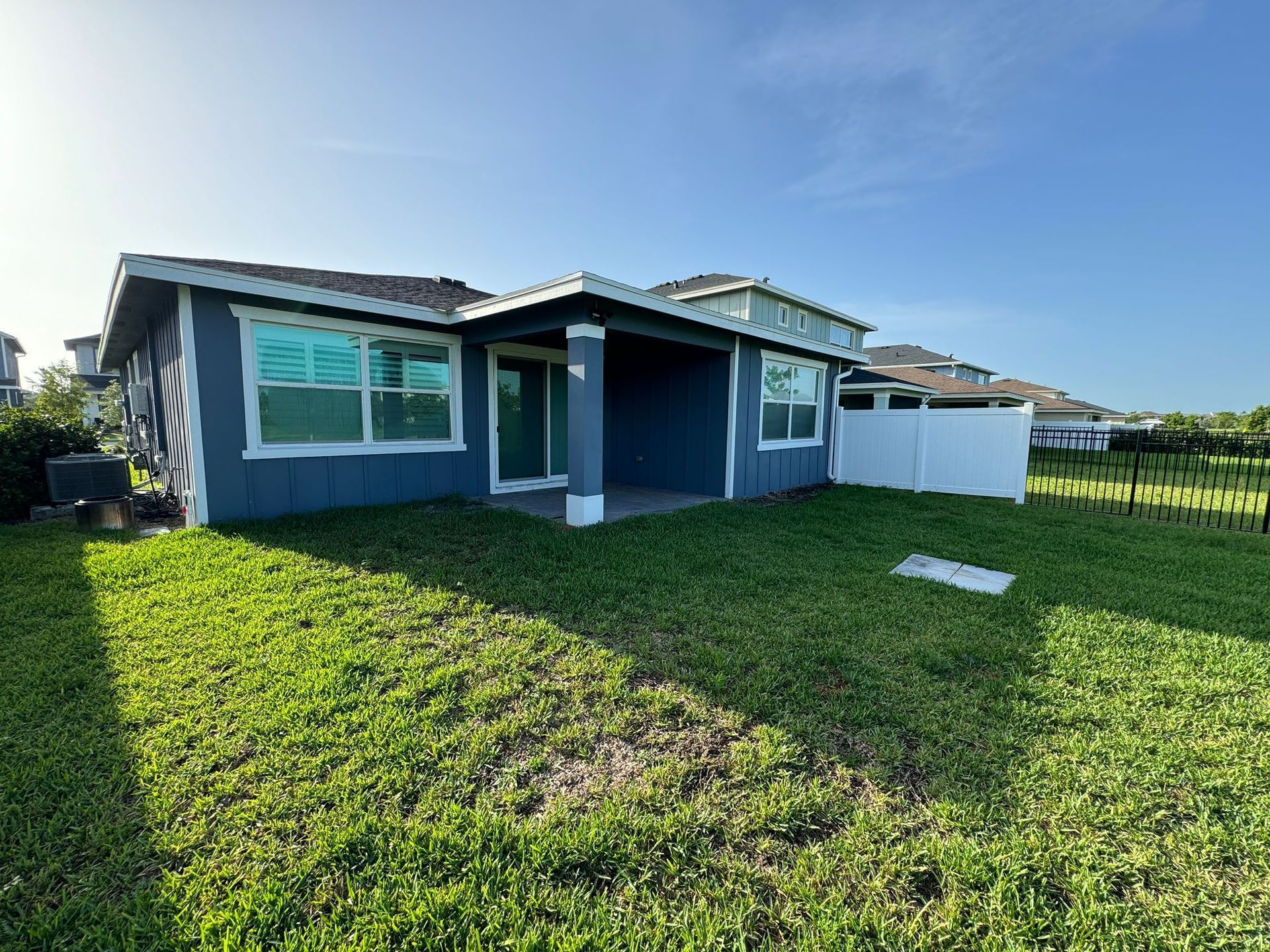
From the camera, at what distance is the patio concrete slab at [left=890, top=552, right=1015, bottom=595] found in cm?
423

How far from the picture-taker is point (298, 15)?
5.70 metres

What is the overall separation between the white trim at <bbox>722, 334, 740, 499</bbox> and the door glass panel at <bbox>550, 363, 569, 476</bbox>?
2741 mm

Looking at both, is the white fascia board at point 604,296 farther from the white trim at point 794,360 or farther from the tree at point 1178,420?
the tree at point 1178,420

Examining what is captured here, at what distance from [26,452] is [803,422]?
448 inches

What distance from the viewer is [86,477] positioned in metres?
5.87

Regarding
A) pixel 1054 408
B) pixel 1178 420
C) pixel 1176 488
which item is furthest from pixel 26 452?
pixel 1178 420

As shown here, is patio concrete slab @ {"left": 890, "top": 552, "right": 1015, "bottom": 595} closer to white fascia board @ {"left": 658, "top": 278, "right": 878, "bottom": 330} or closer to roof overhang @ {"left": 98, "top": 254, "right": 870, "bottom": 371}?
roof overhang @ {"left": 98, "top": 254, "right": 870, "bottom": 371}

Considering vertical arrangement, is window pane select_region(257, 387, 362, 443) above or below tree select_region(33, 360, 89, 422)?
below

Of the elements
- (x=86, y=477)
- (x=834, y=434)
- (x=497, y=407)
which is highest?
(x=497, y=407)

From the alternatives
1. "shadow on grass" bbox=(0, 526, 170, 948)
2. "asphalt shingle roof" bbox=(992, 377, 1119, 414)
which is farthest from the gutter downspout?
"asphalt shingle roof" bbox=(992, 377, 1119, 414)

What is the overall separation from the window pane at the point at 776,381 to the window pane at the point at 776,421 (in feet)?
0.51

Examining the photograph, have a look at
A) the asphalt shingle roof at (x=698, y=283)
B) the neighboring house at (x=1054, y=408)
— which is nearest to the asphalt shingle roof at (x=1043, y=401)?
the neighboring house at (x=1054, y=408)

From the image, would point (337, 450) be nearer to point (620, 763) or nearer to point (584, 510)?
point (584, 510)

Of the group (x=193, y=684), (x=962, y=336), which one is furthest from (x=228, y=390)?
(x=962, y=336)
